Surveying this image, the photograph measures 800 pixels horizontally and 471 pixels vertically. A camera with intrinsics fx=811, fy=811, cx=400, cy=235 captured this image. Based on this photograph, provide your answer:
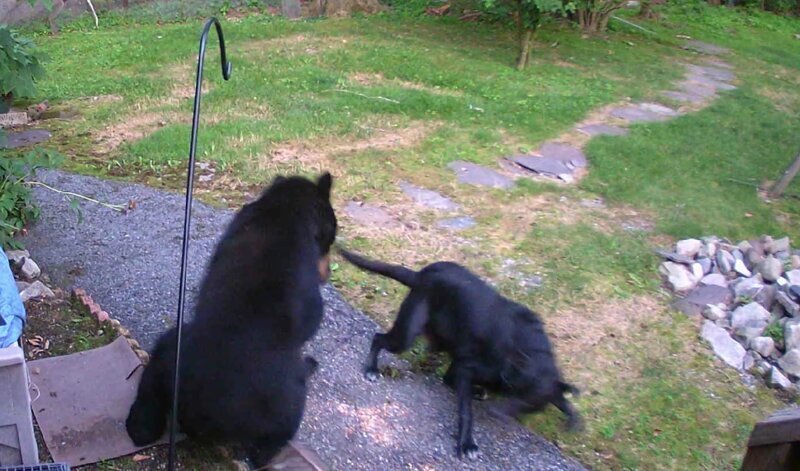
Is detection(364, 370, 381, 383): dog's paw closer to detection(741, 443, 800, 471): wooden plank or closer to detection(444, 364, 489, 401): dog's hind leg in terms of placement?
detection(444, 364, 489, 401): dog's hind leg

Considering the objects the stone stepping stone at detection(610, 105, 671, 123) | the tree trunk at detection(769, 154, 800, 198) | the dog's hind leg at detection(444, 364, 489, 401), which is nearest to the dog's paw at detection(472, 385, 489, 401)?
the dog's hind leg at detection(444, 364, 489, 401)

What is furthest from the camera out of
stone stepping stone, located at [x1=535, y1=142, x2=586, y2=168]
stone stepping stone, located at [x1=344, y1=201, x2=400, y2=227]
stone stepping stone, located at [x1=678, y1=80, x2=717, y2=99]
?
stone stepping stone, located at [x1=678, y1=80, x2=717, y2=99]

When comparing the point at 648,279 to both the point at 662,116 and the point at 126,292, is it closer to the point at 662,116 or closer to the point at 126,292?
the point at 126,292

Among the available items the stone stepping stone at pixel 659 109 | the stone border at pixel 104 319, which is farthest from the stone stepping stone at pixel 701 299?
the stone stepping stone at pixel 659 109

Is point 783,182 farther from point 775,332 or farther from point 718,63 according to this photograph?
point 718,63

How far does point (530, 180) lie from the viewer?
7.29 meters

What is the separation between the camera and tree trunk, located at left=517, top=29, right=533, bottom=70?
10891 millimetres

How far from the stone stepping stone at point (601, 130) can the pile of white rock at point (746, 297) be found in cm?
244

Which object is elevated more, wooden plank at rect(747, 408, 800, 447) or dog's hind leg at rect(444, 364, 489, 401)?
wooden plank at rect(747, 408, 800, 447)

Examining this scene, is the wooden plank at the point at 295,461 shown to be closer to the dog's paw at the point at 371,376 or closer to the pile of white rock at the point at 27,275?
the dog's paw at the point at 371,376

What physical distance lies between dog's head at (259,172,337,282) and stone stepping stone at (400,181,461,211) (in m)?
2.60

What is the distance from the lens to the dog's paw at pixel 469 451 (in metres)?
3.83

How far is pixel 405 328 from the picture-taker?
→ 4.21 meters

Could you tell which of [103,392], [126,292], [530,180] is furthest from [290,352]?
[530,180]
